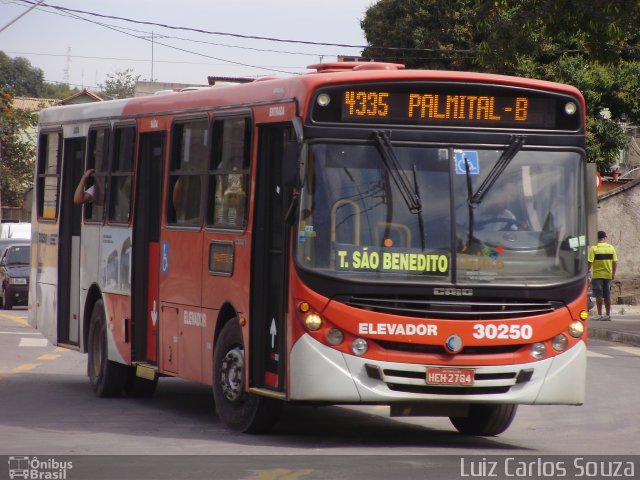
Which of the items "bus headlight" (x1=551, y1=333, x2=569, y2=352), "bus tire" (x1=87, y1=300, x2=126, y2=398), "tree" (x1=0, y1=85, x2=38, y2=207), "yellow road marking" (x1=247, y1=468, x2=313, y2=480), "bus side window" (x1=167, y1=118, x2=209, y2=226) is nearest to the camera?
"yellow road marking" (x1=247, y1=468, x2=313, y2=480)

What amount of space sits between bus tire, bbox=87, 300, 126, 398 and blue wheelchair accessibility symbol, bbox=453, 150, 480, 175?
5.44 meters

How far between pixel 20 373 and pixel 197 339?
232 inches

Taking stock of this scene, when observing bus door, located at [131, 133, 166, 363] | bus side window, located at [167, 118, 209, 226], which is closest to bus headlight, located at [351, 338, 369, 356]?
bus side window, located at [167, 118, 209, 226]

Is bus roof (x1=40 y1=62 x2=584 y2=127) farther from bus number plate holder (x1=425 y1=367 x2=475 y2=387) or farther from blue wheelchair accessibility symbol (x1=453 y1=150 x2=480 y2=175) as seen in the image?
bus number plate holder (x1=425 y1=367 x2=475 y2=387)

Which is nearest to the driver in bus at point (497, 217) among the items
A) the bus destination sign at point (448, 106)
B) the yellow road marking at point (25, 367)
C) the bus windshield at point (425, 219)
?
the bus windshield at point (425, 219)

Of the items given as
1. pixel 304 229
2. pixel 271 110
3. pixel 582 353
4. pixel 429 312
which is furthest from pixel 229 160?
pixel 582 353

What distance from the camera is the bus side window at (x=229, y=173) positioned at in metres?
11.3

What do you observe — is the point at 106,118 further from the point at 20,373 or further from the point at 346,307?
the point at 346,307

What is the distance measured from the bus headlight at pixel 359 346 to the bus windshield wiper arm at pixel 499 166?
1.33 metres

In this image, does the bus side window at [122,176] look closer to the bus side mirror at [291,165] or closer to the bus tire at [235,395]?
the bus tire at [235,395]

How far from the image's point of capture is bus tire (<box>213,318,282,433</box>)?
11.0 m

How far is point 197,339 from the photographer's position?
40.0ft

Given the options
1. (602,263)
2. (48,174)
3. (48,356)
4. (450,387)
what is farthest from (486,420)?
(602,263)

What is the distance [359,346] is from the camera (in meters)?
10.1
